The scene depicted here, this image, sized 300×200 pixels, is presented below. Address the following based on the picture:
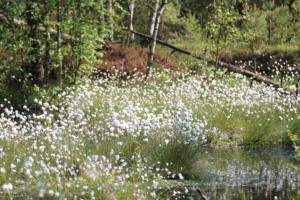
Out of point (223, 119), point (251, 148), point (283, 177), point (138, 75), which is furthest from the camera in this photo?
point (138, 75)

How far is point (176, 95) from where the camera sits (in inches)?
426

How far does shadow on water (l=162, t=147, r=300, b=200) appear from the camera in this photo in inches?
218

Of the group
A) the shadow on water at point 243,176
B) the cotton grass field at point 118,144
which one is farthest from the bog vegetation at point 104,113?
the shadow on water at point 243,176

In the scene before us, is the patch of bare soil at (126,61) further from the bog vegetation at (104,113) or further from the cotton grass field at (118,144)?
the cotton grass field at (118,144)

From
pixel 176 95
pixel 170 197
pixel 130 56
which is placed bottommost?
pixel 170 197

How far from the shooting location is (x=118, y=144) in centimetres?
638

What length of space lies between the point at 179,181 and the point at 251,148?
349 cm

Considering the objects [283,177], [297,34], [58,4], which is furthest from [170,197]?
[297,34]

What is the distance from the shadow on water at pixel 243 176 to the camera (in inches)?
218

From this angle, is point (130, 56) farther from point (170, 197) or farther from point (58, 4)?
point (170, 197)

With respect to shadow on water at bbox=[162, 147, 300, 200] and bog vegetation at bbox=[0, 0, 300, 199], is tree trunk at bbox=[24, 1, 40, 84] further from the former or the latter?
shadow on water at bbox=[162, 147, 300, 200]

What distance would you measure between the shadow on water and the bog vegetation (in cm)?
34

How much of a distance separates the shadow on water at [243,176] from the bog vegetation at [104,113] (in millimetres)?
340

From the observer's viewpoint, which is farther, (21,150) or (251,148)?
(251,148)
